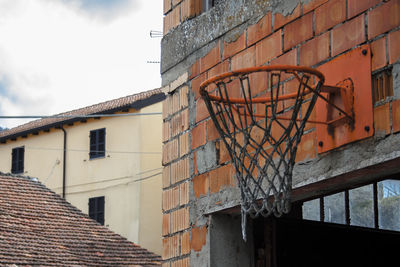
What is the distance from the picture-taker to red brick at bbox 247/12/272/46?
5.14 m

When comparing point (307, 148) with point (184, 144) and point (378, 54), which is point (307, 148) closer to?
point (378, 54)

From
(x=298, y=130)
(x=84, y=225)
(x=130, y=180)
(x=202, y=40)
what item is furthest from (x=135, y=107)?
(x=298, y=130)

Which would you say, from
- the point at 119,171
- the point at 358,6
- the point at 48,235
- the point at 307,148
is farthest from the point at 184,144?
the point at 119,171

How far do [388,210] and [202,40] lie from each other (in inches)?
128

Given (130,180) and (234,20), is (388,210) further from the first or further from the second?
(130,180)

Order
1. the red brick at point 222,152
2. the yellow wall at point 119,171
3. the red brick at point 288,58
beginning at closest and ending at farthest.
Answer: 1. the red brick at point 288,58
2. the red brick at point 222,152
3. the yellow wall at point 119,171

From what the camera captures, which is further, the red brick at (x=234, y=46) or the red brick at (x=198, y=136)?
the red brick at (x=198, y=136)

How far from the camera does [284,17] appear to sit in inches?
197

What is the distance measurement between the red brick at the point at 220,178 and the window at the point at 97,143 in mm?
20426

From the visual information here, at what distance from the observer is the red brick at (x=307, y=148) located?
15.0 ft

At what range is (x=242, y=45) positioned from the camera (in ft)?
17.8

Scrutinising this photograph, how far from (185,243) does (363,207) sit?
2595mm

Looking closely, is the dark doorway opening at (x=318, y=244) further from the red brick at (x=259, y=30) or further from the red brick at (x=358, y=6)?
the red brick at (x=358, y=6)

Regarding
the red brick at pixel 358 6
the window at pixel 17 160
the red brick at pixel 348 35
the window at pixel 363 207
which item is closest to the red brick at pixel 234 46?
the red brick at pixel 348 35
